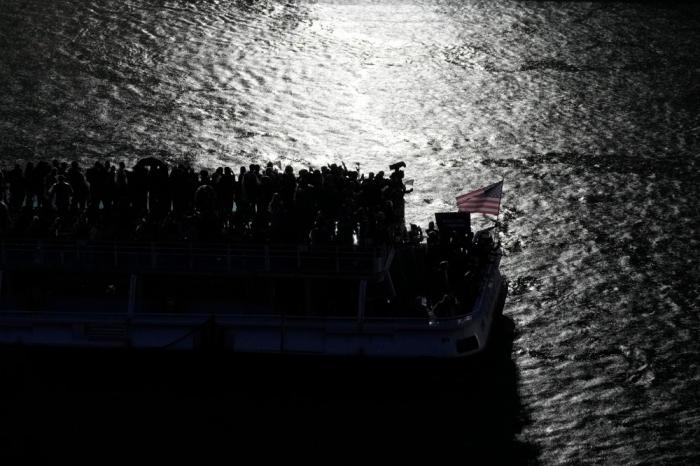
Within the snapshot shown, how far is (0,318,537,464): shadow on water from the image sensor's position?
3450cm

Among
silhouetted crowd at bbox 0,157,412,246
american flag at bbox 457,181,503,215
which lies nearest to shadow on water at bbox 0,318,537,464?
silhouetted crowd at bbox 0,157,412,246

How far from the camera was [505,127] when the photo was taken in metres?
62.1

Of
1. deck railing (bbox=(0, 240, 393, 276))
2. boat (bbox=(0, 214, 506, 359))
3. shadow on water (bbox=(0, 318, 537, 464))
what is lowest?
shadow on water (bbox=(0, 318, 537, 464))

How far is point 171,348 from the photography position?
116 ft

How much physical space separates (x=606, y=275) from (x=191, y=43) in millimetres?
33840

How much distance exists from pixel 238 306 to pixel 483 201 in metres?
8.00

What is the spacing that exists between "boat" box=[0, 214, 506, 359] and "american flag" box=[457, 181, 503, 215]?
290 cm

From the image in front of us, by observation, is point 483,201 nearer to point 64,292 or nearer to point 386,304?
point 386,304

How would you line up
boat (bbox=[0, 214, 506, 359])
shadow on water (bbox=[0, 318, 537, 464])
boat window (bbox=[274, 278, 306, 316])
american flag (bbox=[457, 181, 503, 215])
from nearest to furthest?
shadow on water (bbox=[0, 318, 537, 464]), boat (bbox=[0, 214, 506, 359]), boat window (bbox=[274, 278, 306, 316]), american flag (bbox=[457, 181, 503, 215])

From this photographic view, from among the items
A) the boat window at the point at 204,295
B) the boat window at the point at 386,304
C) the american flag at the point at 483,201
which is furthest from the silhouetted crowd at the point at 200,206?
the american flag at the point at 483,201

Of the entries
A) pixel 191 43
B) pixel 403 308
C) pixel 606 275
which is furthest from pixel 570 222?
pixel 191 43

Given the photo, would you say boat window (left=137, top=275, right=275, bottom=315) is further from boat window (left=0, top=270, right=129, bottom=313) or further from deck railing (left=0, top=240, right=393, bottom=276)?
boat window (left=0, top=270, right=129, bottom=313)

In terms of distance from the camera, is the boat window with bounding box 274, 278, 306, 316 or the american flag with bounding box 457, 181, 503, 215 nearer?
the boat window with bounding box 274, 278, 306, 316

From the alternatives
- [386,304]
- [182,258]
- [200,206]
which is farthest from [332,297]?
[200,206]
